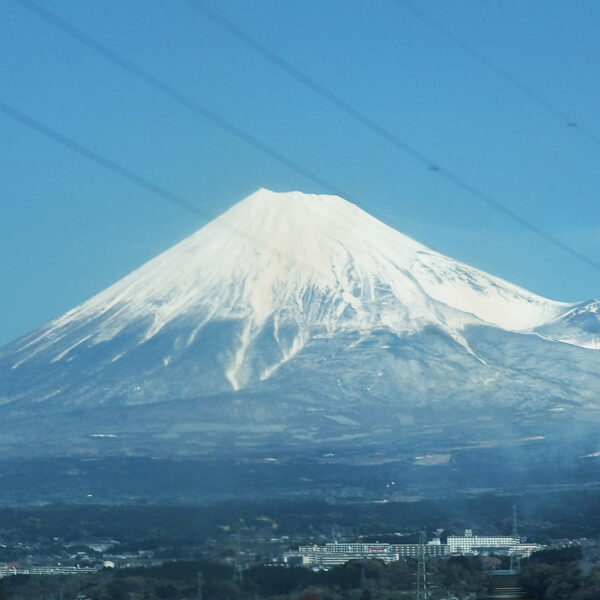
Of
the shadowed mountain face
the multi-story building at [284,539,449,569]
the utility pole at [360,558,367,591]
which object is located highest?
the shadowed mountain face

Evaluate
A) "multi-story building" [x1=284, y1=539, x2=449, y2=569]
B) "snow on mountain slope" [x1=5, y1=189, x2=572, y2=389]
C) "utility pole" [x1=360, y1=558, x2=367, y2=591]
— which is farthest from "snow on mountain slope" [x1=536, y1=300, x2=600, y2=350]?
"utility pole" [x1=360, y1=558, x2=367, y2=591]

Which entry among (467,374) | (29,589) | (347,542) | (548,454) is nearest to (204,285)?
(467,374)

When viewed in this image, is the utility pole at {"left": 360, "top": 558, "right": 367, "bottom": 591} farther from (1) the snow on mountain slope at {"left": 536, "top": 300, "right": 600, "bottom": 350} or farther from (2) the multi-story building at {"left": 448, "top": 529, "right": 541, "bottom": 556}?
(1) the snow on mountain slope at {"left": 536, "top": 300, "right": 600, "bottom": 350}

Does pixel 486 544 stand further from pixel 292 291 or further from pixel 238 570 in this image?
pixel 292 291

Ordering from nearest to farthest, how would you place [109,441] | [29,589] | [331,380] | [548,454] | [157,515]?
[29,589], [157,515], [548,454], [109,441], [331,380]

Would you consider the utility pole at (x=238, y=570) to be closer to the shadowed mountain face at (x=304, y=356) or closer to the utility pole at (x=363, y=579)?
the utility pole at (x=363, y=579)

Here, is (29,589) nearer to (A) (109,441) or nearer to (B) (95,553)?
(B) (95,553)

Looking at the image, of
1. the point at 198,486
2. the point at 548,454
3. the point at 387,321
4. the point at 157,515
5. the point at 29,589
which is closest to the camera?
the point at 29,589
